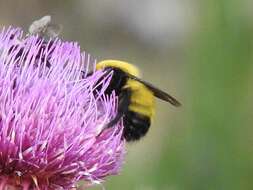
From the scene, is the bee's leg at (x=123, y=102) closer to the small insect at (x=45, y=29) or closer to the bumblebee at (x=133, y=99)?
the bumblebee at (x=133, y=99)

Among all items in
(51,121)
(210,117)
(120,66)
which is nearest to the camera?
(51,121)

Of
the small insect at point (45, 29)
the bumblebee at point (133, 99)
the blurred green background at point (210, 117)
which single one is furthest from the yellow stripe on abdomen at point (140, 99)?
the blurred green background at point (210, 117)

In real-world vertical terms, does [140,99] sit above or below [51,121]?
above

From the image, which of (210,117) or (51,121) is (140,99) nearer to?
(51,121)

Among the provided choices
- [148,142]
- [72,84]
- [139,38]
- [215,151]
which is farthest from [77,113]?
[139,38]

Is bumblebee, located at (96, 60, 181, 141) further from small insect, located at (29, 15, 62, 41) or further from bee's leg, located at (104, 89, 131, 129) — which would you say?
small insect, located at (29, 15, 62, 41)

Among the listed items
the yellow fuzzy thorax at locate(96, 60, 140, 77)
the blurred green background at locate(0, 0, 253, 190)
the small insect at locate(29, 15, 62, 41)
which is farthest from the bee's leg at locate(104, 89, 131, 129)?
the blurred green background at locate(0, 0, 253, 190)

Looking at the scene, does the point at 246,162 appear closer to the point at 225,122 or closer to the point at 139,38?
the point at 225,122

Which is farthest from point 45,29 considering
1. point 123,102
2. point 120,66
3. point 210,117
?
point 210,117
